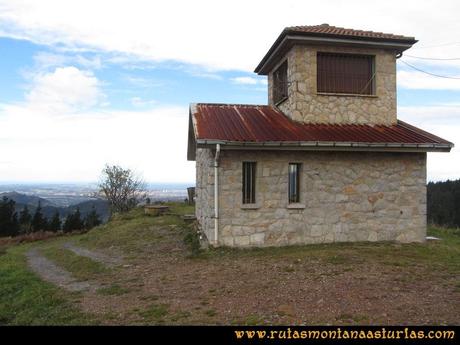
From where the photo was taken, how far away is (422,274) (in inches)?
335

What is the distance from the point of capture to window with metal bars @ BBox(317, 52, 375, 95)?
13.2 meters

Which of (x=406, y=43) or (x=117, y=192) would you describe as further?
(x=117, y=192)

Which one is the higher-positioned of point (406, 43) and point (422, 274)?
point (406, 43)

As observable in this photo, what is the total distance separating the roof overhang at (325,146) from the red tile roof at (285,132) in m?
0.03

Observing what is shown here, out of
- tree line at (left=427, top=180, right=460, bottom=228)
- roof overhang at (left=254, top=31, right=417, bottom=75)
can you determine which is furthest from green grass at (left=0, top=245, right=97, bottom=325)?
tree line at (left=427, top=180, right=460, bottom=228)

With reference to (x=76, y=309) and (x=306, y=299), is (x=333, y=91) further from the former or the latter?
(x=76, y=309)

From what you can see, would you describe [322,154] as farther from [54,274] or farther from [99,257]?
[54,274]

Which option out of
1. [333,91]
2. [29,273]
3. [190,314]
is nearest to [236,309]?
[190,314]

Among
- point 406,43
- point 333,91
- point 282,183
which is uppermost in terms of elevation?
point 406,43

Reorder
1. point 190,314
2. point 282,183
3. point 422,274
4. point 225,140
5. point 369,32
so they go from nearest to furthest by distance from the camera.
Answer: point 190,314 < point 422,274 < point 225,140 < point 282,183 < point 369,32

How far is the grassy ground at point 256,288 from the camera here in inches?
248

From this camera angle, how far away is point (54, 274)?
11.0 meters

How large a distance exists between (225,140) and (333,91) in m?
4.66

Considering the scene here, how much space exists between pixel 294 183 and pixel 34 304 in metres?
7.32
